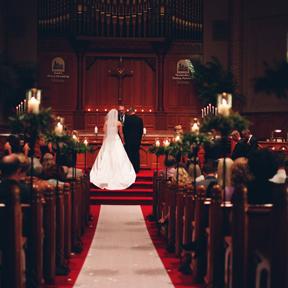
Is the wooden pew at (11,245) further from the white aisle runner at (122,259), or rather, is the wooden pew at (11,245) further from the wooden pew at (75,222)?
the wooden pew at (75,222)

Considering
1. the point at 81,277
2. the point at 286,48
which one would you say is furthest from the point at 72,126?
the point at 81,277

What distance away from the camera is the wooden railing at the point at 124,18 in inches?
847

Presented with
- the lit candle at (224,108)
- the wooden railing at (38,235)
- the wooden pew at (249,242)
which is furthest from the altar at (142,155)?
the wooden pew at (249,242)

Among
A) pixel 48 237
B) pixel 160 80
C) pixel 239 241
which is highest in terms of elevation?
pixel 160 80

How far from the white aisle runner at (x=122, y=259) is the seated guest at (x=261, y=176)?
146cm

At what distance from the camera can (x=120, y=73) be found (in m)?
22.0

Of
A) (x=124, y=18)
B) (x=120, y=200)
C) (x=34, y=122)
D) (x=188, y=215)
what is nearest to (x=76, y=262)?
(x=188, y=215)

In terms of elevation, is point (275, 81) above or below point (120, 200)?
above

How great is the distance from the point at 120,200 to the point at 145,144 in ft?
11.6

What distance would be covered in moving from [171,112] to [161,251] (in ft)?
41.8

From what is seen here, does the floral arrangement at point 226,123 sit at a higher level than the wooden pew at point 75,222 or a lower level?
higher

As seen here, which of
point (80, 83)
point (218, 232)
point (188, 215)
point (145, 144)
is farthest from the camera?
point (80, 83)

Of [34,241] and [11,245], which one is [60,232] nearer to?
[34,241]

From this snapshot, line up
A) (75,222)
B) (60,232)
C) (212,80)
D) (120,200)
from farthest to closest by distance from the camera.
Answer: (212,80) → (120,200) → (75,222) → (60,232)
